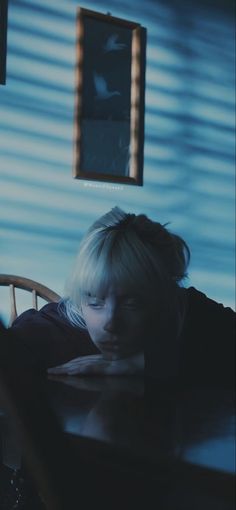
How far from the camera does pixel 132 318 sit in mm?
1008

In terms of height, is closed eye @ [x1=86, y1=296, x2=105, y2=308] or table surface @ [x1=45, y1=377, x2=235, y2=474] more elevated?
closed eye @ [x1=86, y1=296, x2=105, y2=308]

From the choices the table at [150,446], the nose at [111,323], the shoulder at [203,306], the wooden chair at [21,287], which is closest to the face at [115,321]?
the nose at [111,323]

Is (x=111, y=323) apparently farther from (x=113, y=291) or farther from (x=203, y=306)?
(x=203, y=306)

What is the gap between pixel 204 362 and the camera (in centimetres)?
106

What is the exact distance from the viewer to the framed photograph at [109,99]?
2086 millimetres

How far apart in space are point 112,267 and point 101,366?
5.6 inches

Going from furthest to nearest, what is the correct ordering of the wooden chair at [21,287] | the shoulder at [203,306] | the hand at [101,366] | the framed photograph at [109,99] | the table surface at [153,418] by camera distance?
the framed photograph at [109,99], the wooden chair at [21,287], the shoulder at [203,306], the hand at [101,366], the table surface at [153,418]

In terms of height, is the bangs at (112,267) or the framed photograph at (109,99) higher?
the framed photograph at (109,99)

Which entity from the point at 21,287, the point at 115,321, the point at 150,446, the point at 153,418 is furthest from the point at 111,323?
the point at 21,287

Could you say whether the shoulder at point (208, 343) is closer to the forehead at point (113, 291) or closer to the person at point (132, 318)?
the person at point (132, 318)

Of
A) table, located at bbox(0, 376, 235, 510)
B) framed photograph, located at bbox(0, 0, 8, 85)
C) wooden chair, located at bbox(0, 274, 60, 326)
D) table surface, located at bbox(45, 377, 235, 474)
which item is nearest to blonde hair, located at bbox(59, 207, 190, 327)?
table surface, located at bbox(45, 377, 235, 474)

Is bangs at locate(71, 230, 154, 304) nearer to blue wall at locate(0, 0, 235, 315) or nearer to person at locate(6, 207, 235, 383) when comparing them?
person at locate(6, 207, 235, 383)

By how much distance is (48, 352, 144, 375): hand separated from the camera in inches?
38.9

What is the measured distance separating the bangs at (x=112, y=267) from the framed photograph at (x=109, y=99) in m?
1.07
